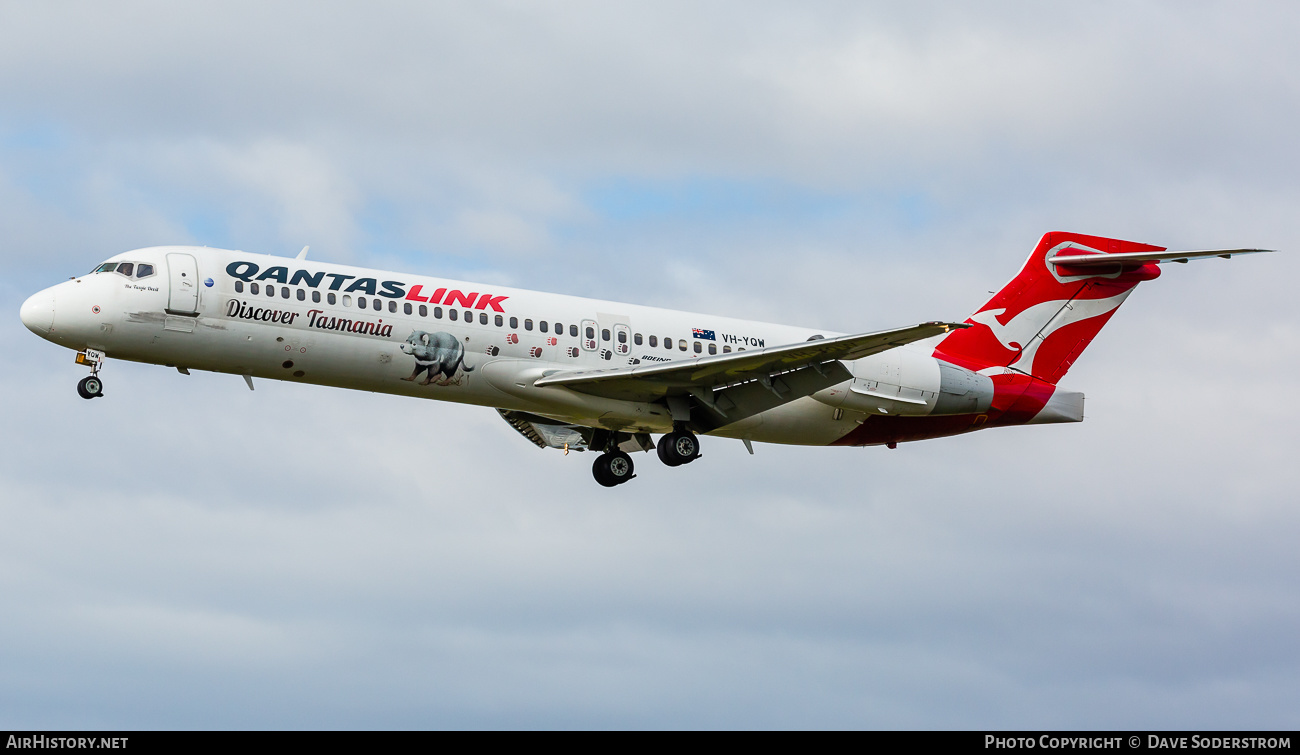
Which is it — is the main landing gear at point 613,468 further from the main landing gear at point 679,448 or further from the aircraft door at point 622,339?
the aircraft door at point 622,339

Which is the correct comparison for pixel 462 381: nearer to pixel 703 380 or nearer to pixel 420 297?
pixel 420 297

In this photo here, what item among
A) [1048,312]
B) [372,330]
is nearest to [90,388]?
[372,330]

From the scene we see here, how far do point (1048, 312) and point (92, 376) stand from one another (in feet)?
77.8

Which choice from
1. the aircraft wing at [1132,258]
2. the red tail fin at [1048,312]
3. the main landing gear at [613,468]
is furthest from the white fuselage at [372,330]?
the aircraft wing at [1132,258]

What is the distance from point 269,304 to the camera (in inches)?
1302

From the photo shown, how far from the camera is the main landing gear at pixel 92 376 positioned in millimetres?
32094

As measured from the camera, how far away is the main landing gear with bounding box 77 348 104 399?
32.1 meters

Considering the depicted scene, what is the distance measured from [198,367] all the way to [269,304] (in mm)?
2045

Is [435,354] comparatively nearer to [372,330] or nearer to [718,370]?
[372,330]

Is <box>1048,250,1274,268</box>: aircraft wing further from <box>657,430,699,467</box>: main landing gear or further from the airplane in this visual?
<box>657,430,699,467</box>: main landing gear

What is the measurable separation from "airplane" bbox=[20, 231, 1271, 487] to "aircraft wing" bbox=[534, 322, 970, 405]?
0.06 metres
